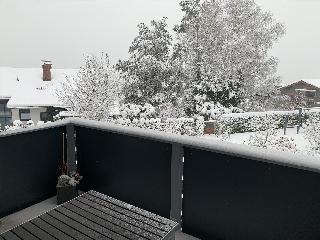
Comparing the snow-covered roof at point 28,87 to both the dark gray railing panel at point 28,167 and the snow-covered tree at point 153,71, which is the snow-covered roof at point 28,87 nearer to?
the snow-covered tree at point 153,71

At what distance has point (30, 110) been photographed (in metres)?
27.8

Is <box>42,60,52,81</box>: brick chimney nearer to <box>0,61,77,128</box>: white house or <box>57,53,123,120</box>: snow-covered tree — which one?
<box>0,61,77,128</box>: white house

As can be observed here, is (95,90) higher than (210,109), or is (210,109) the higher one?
(95,90)

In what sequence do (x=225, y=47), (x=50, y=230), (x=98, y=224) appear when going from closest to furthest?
(x=50, y=230) < (x=98, y=224) < (x=225, y=47)

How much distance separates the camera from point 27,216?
453cm

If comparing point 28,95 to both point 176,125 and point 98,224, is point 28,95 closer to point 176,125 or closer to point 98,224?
point 176,125

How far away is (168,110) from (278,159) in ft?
74.1

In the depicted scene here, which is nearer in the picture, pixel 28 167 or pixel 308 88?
pixel 28 167

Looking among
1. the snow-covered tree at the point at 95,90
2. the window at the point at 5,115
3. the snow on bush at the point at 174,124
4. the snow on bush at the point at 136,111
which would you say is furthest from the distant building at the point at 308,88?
the window at the point at 5,115

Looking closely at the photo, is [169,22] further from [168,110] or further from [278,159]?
[278,159]

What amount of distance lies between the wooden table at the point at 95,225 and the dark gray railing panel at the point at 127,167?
1.04 metres

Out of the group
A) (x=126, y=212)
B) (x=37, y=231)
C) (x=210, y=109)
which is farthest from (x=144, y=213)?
(x=210, y=109)

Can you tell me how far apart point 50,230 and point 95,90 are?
2034 centimetres

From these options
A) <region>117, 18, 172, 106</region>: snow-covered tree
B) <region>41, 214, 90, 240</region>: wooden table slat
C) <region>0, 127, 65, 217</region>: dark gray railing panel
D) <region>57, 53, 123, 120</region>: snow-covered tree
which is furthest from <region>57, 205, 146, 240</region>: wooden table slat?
<region>117, 18, 172, 106</region>: snow-covered tree
